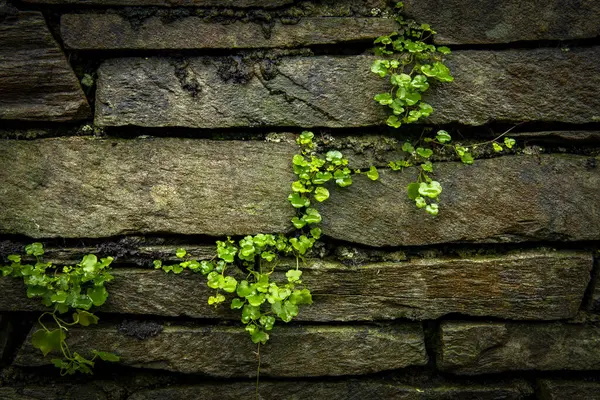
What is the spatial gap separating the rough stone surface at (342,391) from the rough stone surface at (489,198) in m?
0.66

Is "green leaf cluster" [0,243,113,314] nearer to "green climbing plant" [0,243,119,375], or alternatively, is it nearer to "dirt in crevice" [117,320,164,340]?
"green climbing plant" [0,243,119,375]

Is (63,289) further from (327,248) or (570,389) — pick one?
(570,389)

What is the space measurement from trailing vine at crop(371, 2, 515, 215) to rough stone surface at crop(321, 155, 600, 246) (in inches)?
2.2

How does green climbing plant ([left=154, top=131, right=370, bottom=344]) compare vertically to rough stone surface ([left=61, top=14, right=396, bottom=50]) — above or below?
below

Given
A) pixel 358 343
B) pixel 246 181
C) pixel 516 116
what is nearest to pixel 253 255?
pixel 246 181

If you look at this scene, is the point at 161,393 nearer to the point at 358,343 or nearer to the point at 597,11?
the point at 358,343

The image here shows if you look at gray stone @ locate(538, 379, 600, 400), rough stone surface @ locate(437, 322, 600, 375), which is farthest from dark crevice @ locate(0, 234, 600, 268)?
gray stone @ locate(538, 379, 600, 400)

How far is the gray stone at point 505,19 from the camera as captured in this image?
1761 millimetres

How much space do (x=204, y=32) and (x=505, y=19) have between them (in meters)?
1.22

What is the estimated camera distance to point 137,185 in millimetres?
1798

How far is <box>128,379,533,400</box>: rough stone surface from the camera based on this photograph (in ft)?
6.24

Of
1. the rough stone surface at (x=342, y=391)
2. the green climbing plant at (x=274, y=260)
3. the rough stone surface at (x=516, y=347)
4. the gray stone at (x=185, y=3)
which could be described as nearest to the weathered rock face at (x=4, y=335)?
the rough stone surface at (x=342, y=391)

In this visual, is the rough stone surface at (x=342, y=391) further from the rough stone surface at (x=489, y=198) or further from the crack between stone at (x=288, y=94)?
the crack between stone at (x=288, y=94)

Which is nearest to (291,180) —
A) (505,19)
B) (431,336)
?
(431,336)
